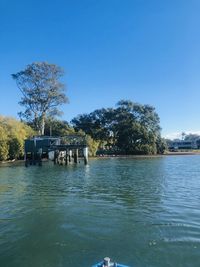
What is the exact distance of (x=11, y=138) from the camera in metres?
76.8

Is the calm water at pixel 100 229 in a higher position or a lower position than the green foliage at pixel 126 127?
lower

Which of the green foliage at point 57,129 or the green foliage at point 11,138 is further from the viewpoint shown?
the green foliage at point 57,129

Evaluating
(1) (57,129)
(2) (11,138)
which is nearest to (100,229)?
(2) (11,138)

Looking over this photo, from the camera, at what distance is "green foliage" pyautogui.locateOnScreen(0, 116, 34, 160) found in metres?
73.9

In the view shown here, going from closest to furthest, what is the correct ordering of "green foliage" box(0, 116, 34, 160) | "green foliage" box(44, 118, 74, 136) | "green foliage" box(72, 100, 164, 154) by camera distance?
"green foliage" box(0, 116, 34, 160) < "green foliage" box(44, 118, 74, 136) < "green foliage" box(72, 100, 164, 154)

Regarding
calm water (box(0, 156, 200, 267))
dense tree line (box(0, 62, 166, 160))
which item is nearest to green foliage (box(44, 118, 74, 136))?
dense tree line (box(0, 62, 166, 160))

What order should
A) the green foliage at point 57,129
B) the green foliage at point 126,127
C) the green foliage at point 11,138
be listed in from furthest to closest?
1. the green foliage at point 126,127
2. the green foliage at point 57,129
3. the green foliage at point 11,138

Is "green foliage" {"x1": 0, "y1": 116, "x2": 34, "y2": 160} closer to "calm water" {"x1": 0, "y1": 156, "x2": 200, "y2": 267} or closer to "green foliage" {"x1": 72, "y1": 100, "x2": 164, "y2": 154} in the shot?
"green foliage" {"x1": 72, "y1": 100, "x2": 164, "y2": 154}

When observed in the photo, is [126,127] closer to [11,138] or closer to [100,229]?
[11,138]

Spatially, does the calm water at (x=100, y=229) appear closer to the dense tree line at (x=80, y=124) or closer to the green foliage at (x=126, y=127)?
the dense tree line at (x=80, y=124)

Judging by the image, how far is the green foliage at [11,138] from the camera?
243 ft

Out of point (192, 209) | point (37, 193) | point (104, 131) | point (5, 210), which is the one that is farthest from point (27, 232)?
point (104, 131)

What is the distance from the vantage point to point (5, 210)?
19.4 m

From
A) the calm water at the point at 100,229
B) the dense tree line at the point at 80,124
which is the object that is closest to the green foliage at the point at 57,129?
the dense tree line at the point at 80,124
